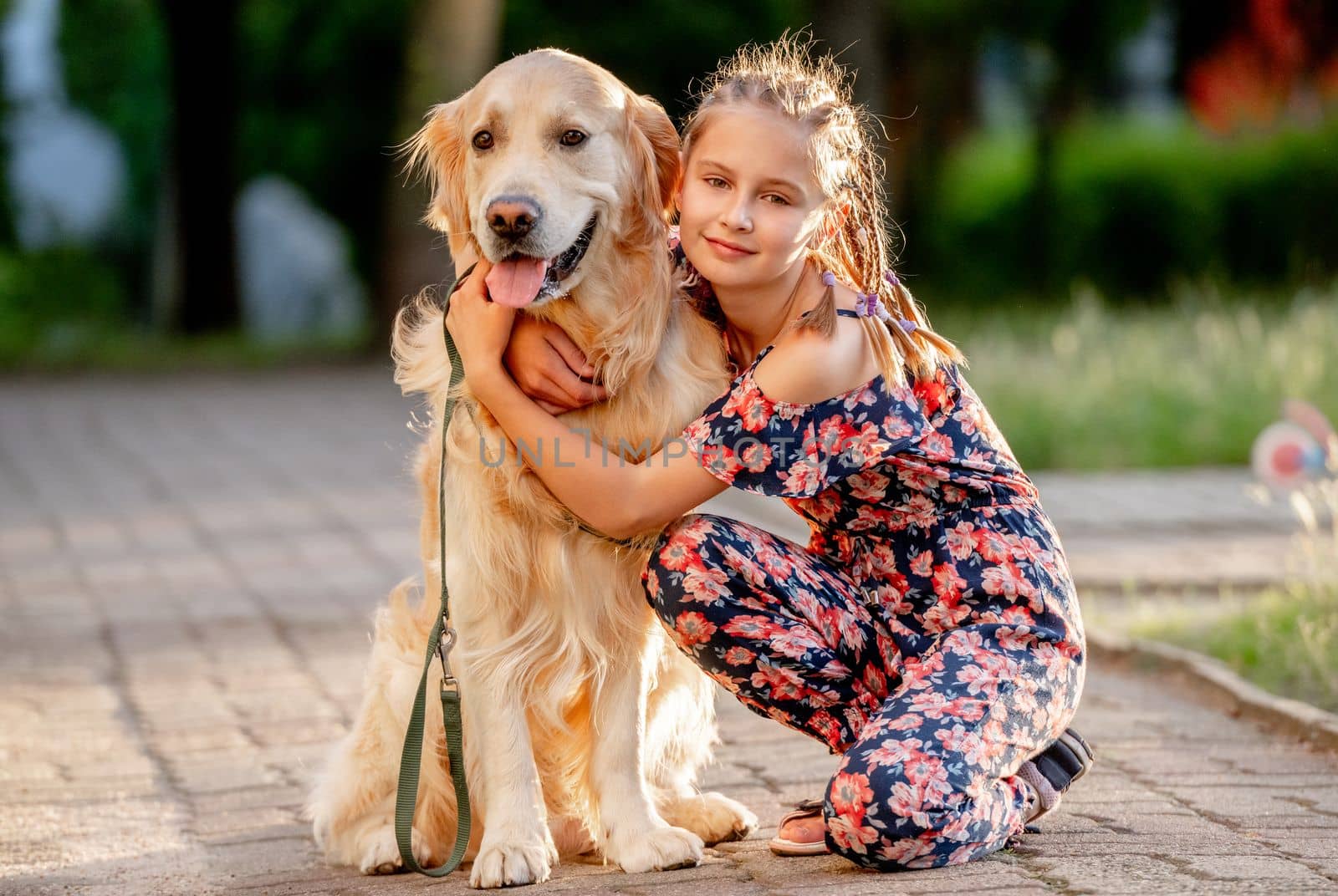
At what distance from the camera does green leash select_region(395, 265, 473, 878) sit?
10.0 feet

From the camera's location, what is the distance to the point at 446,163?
3.27 meters

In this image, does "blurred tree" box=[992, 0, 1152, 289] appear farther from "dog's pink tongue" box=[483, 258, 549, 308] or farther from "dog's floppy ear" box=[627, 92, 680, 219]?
"dog's pink tongue" box=[483, 258, 549, 308]

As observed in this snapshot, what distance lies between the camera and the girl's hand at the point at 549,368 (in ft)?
10.2

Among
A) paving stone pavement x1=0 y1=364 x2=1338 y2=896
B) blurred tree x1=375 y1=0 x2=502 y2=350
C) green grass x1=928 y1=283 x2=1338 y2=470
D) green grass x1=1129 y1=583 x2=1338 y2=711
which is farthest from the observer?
blurred tree x1=375 y1=0 x2=502 y2=350

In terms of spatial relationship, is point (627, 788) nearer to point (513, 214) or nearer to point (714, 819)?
point (714, 819)

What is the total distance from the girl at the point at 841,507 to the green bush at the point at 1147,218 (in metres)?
14.9

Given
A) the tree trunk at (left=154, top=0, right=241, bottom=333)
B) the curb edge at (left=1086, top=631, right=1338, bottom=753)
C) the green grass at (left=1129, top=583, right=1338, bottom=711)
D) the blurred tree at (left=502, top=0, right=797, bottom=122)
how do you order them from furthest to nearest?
the blurred tree at (left=502, top=0, right=797, bottom=122) → the tree trunk at (left=154, top=0, right=241, bottom=333) → the green grass at (left=1129, top=583, right=1338, bottom=711) → the curb edge at (left=1086, top=631, right=1338, bottom=753)

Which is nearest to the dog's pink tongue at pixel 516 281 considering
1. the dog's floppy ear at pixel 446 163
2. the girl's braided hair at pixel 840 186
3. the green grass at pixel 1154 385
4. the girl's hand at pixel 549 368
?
the girl's hand at pixel 549 368

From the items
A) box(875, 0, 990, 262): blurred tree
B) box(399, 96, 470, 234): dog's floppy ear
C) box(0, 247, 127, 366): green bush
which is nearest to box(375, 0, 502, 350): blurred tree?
box(0, 247, 127, 366): green bush

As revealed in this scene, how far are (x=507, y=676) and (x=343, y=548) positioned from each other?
3921 mm

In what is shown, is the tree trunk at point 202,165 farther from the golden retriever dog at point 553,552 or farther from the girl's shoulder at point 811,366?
the girl's shoulder at point 811,366

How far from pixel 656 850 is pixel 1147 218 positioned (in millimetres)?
16151

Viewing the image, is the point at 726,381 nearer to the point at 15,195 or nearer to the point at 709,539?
the point at 709,539

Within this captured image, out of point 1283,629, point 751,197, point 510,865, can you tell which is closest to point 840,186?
point 751,197
